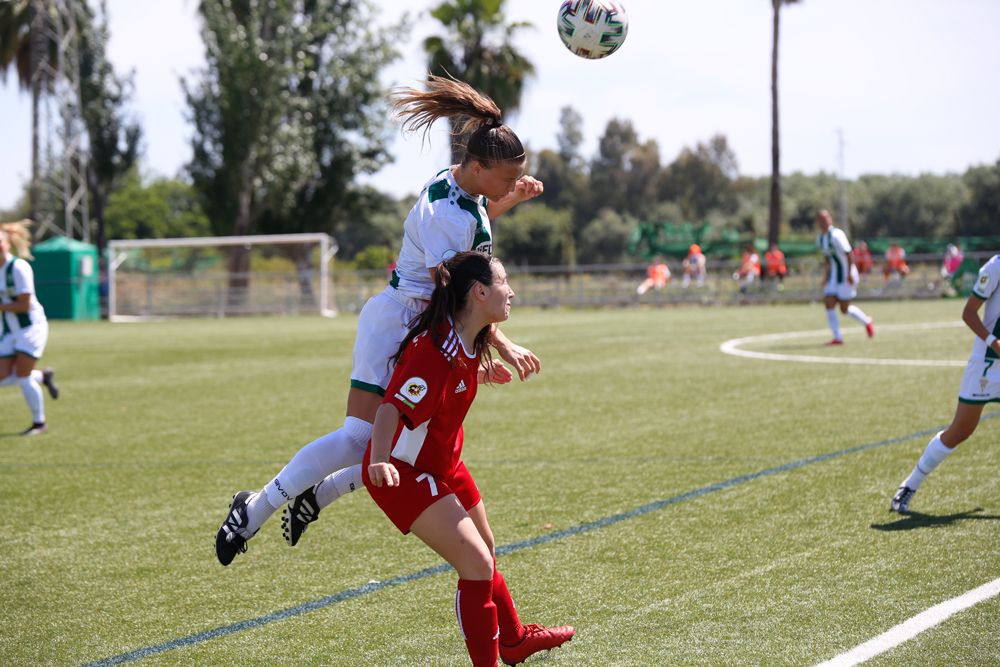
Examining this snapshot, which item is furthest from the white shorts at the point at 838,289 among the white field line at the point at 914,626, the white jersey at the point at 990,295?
the white field line at the point at 914,626

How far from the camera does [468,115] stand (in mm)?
4570

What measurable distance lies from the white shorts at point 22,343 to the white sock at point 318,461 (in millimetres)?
6623

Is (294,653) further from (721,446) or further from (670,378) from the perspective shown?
(670,378)

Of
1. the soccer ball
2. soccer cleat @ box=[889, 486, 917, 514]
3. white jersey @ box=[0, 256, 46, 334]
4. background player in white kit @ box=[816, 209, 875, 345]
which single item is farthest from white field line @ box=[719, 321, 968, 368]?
white jersey @ box=[0, 256, 46, 334]

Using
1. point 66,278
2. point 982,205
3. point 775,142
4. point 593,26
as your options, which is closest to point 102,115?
point 66,278

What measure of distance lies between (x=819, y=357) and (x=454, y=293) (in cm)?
1208

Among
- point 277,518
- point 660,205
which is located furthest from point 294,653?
point 660,205

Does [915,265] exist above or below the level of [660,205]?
below

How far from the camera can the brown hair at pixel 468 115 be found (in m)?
4.40

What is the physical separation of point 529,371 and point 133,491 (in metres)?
4.18

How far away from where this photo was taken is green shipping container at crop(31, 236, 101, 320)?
35688mm

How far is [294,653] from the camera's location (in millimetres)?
4047

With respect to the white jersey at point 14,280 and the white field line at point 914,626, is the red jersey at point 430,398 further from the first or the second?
the white jersey at point 14,280

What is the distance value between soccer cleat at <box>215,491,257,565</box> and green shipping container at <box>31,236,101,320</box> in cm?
3398
